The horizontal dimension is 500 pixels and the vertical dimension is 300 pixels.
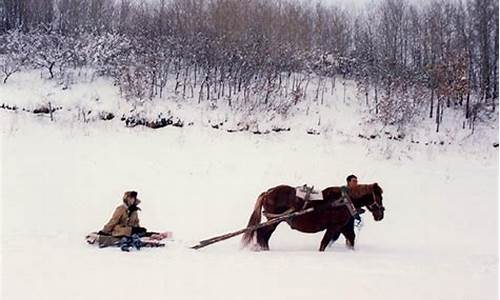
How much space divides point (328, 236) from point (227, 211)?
4110 mm

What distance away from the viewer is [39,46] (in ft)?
83.4

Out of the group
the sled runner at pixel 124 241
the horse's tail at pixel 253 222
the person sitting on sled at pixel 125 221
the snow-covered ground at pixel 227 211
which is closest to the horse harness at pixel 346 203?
the snow-covered ground at pixel 227 211

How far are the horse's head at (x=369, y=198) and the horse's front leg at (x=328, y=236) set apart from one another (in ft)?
1.59

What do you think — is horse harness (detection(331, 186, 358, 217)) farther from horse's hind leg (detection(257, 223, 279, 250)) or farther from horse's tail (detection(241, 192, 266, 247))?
horse's tail (detection(241, 192, 266, 247))

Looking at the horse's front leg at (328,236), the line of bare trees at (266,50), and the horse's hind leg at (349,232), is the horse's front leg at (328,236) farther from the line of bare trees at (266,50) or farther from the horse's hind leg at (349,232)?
the line of bare trees at (266,50)

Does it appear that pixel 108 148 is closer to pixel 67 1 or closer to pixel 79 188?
pixel 79 188

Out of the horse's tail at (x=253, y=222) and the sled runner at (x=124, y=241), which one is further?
the horse's tail at (x=253, y=222)

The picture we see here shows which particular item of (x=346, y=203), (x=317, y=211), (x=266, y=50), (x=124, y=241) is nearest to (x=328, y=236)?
(x=317, y=211)

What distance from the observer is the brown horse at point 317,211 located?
812 cm

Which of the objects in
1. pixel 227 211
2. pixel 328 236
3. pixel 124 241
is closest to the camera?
pixel 124 241

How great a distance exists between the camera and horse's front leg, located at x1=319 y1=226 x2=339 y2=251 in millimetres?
8047

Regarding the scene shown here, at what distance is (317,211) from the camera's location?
818cm

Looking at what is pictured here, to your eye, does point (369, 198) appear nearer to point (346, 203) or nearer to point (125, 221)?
Result: point (346, 203)

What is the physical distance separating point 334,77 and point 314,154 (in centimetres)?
1059
